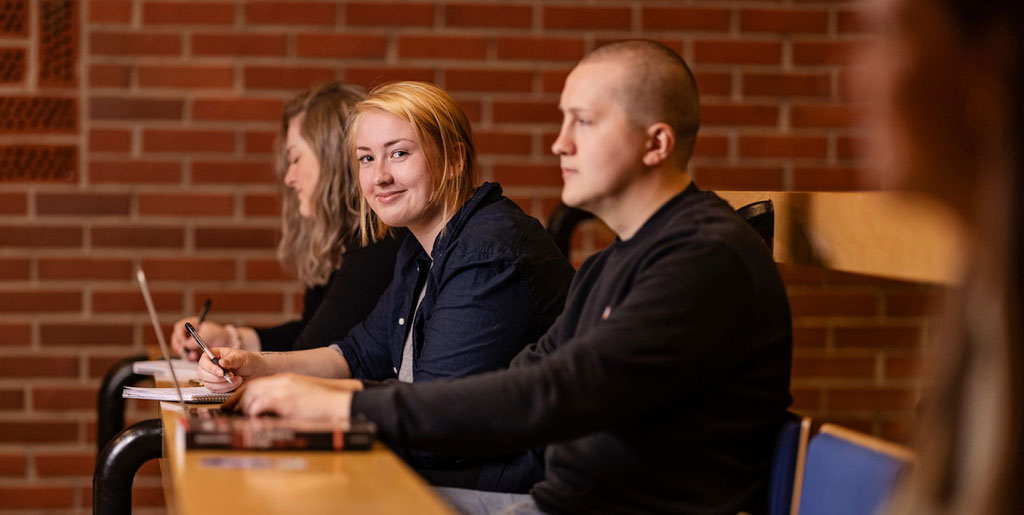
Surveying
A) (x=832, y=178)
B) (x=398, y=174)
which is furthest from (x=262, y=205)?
A: (x=832, y=178)

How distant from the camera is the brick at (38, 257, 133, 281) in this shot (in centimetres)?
299

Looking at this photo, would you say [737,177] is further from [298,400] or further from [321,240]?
[298,400]

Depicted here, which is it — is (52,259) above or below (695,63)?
below

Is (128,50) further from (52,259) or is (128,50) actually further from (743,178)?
(743,178)

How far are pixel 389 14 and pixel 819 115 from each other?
122cm

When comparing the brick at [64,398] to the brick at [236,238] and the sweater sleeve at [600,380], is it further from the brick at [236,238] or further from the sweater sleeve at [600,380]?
the sweater sleeve at [600,380]

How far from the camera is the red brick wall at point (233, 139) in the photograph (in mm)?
2967

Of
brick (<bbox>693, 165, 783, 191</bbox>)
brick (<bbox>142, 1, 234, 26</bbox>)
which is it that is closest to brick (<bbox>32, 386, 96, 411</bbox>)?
brick (<bbox>142, 1, 234, 26</bbox>)

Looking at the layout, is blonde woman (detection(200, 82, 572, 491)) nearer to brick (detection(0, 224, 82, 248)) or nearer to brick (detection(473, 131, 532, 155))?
brick (detection(473, 131, 532, 155))

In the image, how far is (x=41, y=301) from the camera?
2.99 metres

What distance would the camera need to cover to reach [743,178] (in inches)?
123

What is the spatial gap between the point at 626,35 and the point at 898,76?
8.13 ft

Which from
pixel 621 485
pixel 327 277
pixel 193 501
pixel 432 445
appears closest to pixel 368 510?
pixel 193 501

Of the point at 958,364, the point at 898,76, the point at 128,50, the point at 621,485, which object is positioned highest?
the point at 128,50
